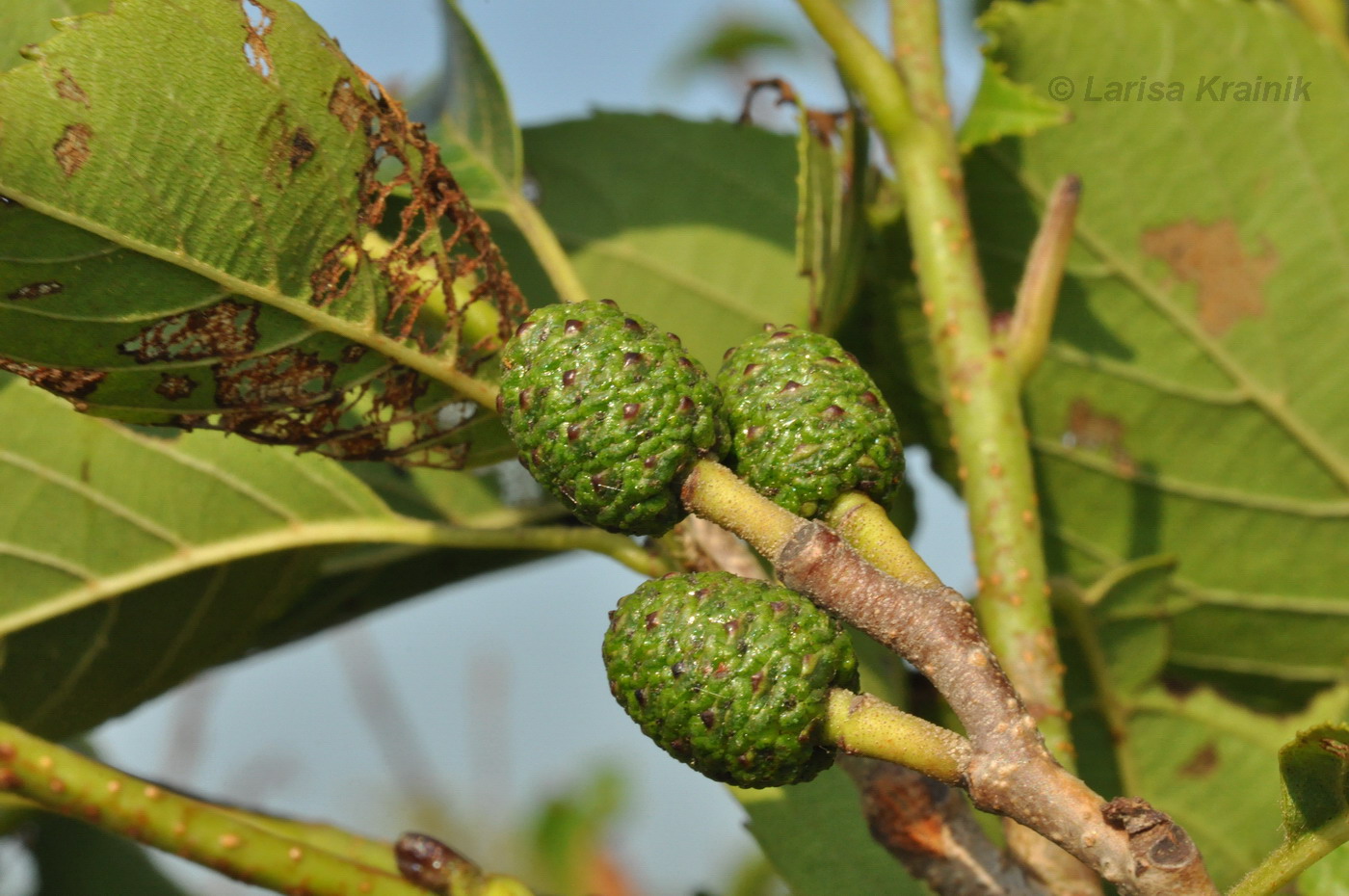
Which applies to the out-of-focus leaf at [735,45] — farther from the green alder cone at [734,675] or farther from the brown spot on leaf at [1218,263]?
the green alder cone at [734,675]

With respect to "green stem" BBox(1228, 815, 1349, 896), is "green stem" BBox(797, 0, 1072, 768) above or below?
above

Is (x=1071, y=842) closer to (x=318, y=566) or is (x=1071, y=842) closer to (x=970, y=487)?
(x=970, y=487)

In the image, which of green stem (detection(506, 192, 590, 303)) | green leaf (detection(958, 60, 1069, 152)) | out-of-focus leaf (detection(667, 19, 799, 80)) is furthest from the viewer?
out-of-focus leaf (detection(667, 19, 799, 80))

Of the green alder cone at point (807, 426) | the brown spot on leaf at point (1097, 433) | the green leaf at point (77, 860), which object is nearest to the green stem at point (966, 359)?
the green alder cone at point (807, 426)

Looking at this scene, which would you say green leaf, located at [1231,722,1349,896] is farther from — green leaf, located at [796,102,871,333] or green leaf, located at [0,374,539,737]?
green leaf, located at [0,374,539,737]

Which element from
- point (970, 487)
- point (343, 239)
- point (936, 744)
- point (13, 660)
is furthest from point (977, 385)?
point (13, 660)

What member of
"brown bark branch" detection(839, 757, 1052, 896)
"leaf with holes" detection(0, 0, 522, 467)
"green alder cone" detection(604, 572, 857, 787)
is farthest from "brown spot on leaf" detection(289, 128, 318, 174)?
"brown bark branch" detection(839, 757, 1052, 896)
